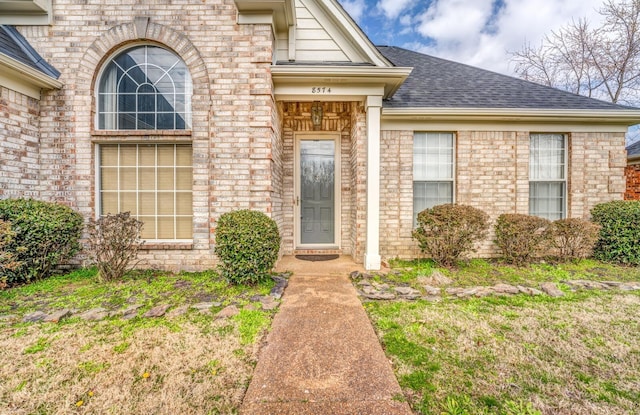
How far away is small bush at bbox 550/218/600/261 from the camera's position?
5.02m

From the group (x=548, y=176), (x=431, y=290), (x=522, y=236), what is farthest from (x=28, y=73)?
(x=548, y=176)

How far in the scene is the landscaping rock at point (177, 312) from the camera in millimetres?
2975

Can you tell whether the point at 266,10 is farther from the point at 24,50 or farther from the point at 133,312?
the point at 133,312

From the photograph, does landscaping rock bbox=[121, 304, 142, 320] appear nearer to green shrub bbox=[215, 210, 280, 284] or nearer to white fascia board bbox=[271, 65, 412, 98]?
green shrub bbox=[215, 210, 280, 284]

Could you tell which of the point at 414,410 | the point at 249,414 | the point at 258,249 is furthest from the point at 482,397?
the point at 258,249

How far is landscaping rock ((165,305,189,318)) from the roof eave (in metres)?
4.15

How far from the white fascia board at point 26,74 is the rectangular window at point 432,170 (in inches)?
253

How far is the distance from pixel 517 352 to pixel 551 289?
2084 millimetres

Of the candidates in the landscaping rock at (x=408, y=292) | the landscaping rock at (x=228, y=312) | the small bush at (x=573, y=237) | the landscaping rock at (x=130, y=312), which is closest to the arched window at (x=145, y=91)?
the landscaping rock at (x=130, y=312)

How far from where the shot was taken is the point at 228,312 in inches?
119

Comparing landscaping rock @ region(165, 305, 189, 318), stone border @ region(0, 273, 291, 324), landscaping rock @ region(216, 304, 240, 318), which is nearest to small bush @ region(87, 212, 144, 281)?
stone border @ region(0, 273, 291, 324)

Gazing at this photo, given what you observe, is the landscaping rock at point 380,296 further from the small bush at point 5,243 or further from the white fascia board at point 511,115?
the small bush at point 5,243

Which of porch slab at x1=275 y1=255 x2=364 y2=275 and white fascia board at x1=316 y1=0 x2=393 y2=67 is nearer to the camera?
porch slab at x1=275 y1=255 x2=364 y2=275

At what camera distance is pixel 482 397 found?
69.7 inches
